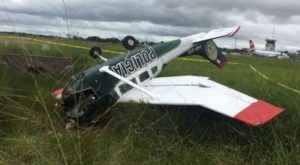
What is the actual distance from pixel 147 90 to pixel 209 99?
1.69 meters

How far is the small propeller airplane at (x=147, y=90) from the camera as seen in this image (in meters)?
6.40

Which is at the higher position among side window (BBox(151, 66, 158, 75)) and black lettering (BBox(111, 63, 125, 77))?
black lettering (BBox(111, 63, 125, 77))

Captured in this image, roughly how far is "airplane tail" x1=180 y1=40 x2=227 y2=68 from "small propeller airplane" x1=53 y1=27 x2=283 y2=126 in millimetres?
375

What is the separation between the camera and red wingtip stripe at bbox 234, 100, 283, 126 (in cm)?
575

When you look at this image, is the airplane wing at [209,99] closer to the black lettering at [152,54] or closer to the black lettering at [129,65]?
the black lettering at [129,65]

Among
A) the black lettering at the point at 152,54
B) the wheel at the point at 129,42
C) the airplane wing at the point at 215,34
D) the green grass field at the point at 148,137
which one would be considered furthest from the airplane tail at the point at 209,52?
the green grass field at the point at 148,137

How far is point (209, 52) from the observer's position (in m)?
11.6

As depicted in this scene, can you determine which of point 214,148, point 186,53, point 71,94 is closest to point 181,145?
point 214,148

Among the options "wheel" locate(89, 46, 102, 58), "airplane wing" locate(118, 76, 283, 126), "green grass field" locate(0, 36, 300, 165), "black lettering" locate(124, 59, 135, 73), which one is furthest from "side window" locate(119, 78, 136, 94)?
"wheel" locate(89, 46, 102, 58)

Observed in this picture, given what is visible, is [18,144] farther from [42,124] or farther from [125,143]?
[125,143]

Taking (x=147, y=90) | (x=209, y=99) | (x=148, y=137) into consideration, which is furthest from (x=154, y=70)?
(x=148, y=137)

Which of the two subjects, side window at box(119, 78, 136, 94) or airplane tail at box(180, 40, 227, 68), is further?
airplane tail at box(180, 40, 227, 68)

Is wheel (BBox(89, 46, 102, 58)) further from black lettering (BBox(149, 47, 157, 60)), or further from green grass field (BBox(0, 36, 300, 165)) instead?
green grass field (BBox(0, 36, 300, 165))

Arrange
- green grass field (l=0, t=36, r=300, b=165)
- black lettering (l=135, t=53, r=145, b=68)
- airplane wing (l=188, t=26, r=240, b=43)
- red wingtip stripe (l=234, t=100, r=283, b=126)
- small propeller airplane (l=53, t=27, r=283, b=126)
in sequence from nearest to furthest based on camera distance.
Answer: green grass field (l=0, t=36, r=300, b=165), red wingtip stripe (l=234, t=100, r=283, b=126), small propeller airplane (l=53, t=27, r=283, b=126), black lettering (l=135, t=53, r=145, b=68), airplane wing (l=188, t=26, r=240, b=43)
